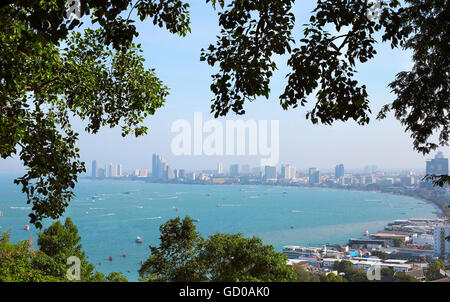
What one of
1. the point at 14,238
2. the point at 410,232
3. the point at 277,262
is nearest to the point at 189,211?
the point at 14,238

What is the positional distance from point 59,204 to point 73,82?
102 centimetres

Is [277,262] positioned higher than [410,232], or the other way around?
[277,262]

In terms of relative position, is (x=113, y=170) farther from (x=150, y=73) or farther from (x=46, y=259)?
(x=150, y=73)

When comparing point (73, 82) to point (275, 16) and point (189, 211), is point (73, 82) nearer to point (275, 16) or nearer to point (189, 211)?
point (275, 16)

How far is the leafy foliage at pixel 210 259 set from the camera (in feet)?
15.7

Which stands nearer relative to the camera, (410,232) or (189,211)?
(410,232)

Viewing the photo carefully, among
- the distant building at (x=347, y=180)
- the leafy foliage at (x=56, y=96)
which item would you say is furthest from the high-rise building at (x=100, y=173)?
the leafy foliage at (x=56, y=96)

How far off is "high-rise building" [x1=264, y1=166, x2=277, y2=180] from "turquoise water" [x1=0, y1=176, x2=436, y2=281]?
4644mm

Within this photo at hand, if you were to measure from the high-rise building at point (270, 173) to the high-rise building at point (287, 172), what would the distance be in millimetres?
1827

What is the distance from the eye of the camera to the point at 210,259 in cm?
509

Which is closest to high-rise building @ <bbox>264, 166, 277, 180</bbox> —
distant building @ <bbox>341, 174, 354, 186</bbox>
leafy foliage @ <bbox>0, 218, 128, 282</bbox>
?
distant building @ <bbox>341, 174, 354, 186</bbox>

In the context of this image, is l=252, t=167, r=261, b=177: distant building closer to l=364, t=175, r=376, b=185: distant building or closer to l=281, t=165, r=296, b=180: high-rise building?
l=281, t=165, r=296, b=180: high-rise building

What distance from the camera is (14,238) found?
20953 millimetres

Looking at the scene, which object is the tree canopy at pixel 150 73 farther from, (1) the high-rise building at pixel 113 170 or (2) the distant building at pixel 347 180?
(1) the high-rise building at pixel 113 170
